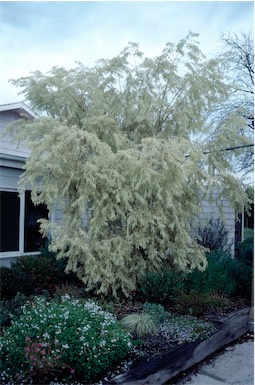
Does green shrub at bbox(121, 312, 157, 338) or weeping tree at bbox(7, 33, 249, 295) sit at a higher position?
weeping tree at bbox(7, 33, 249, 295)

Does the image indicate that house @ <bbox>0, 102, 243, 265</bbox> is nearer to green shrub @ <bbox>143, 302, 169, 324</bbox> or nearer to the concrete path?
green shrub @ <bbox>143, 302, 169, 324</bbox>

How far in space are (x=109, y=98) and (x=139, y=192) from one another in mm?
1788

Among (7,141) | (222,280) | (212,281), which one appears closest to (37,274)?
(212,281)

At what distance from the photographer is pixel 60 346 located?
3.55 meters

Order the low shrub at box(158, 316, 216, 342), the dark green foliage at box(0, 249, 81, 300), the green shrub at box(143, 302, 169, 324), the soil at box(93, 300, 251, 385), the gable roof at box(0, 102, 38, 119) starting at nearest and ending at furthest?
the soil at box(93, 300, 251, 385), the low shrub at box(158, 316, 216, 342), the green shrub at box(143, 302, 169, 324), the dark green foliage at box(0, 249, 81, 300), the gable roof at box(0, 102, 38, 119)

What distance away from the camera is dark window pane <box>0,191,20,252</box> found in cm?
755

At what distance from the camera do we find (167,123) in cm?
682

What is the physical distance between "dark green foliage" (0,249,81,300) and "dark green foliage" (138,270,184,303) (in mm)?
1456

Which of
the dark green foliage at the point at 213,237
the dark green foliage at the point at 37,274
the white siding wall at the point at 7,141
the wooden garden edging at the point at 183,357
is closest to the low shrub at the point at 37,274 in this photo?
the dark green foliage at the point at 37,274

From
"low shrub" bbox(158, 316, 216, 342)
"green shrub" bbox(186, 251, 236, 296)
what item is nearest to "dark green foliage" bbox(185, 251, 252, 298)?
"green shrub" bbox(186, 251, 236, 296)

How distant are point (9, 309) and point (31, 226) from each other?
365 centimetres

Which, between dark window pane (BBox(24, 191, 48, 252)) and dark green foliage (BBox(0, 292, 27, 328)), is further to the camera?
dark window pane (BBox(24, 191, 48, 252))

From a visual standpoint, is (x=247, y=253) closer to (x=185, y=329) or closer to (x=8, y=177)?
(x=185, y=329)

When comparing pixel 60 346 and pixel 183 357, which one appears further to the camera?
pixel 183 357
